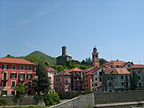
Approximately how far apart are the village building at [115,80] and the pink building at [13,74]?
23.9m

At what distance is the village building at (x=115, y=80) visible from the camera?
62.6 m

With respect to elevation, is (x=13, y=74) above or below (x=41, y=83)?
above

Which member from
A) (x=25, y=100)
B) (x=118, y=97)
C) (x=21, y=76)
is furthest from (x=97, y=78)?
(x=25, y=100)

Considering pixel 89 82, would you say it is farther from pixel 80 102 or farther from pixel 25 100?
pixel 80 102

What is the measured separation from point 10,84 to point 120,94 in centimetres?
2821

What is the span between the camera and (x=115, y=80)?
63.1 metres

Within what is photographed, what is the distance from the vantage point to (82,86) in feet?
262

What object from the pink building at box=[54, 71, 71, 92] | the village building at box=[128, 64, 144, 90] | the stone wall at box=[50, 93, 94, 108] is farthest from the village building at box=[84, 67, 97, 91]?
the stone wall at box=[50, 93, 94, 108]

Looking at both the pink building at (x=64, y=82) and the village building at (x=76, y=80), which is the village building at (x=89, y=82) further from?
the pink building at (x=64, y=82)

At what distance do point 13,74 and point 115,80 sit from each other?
107 feet

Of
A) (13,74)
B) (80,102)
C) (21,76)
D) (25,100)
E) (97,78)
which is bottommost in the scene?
(25,100)

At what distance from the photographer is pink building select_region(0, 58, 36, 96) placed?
48719 millimetres

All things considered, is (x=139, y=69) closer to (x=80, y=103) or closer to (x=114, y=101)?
(x=114, y=101)

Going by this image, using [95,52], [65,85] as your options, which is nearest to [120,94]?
[65,85]
